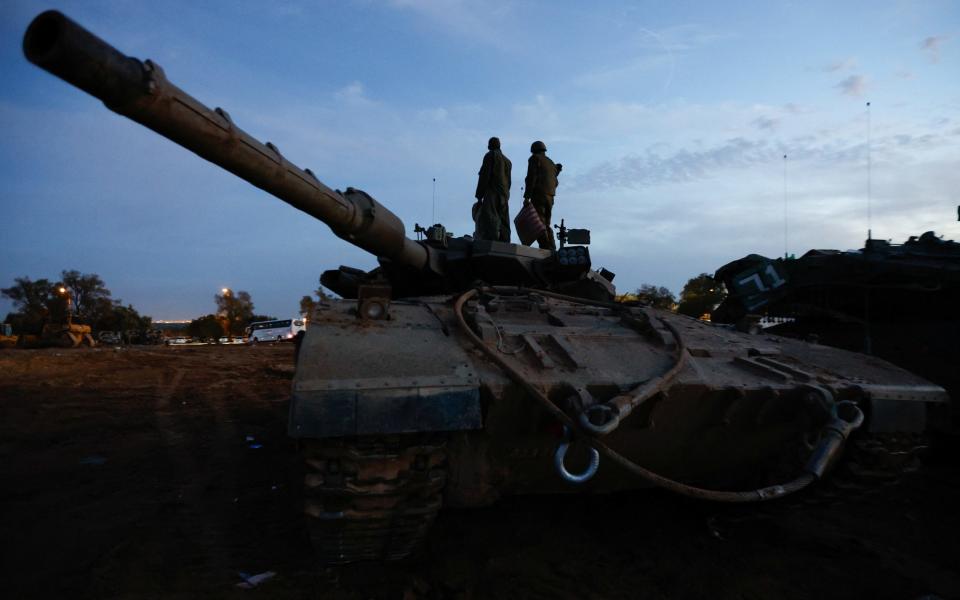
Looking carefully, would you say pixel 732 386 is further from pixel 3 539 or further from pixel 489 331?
pixel 3 539

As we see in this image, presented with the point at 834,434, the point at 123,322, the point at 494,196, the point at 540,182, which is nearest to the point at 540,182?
the point at 540,182

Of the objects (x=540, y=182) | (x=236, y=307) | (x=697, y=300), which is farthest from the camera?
(x=236, y=307)

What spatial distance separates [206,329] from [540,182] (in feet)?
124

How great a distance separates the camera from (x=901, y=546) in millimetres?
4652

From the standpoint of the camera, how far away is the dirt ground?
12.1 ft

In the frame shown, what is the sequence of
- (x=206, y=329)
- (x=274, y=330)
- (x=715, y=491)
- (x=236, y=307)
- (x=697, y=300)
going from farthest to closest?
(x=236, y=307)
(x=206, y=329)
(x=274, y=330)
(x=697, y=300)
(x=715, y=491)

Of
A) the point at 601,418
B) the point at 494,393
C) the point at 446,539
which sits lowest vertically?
the point at 446,539

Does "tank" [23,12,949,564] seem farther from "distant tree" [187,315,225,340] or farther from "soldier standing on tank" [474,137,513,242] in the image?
"distant tree" [187,315,225,340]

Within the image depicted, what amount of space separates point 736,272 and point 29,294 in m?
54.5

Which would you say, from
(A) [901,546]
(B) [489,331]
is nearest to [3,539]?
(B) [489,331]

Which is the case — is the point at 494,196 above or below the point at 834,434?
above

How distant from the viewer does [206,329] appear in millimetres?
40688

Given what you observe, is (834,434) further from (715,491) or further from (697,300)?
(697,300)

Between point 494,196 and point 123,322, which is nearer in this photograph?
point 494,196
